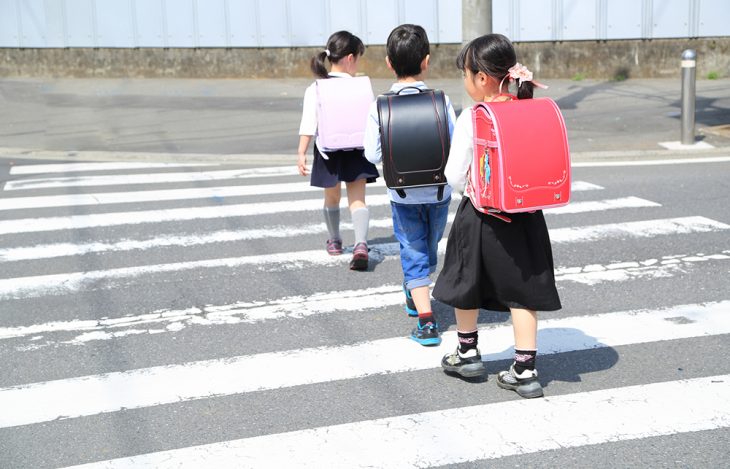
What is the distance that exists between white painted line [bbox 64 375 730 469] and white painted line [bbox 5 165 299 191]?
6.98 meters

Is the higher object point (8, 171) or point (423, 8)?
point (423, 8)

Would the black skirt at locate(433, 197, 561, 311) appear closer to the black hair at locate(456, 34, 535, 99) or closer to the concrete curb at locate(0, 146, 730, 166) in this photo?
the black hair at locate(456, 34, 535, 99)

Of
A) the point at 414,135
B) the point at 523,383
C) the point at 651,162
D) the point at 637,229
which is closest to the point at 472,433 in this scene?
the point at 523,383

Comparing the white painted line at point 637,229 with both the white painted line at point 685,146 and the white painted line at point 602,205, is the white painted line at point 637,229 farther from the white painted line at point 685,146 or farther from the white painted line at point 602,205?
the white painted line at point 685,146

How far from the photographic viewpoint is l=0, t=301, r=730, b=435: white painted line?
4.73 m

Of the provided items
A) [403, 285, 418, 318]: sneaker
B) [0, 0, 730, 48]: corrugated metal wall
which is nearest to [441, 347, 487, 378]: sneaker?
[403, 285, 418, 318]: sneaker

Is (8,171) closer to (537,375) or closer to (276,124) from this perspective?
(276,124)

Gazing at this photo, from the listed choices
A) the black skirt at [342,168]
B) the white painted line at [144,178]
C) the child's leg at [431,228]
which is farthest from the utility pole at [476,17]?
the child's leg at [431,228]

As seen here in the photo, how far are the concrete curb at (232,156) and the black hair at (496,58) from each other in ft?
24.1

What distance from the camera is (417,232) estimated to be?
17.8 feet

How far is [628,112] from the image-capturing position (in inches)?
579

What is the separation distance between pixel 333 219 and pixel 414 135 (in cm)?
240

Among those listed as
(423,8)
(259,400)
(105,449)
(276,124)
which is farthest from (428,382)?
(423,8)

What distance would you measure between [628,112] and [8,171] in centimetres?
888
